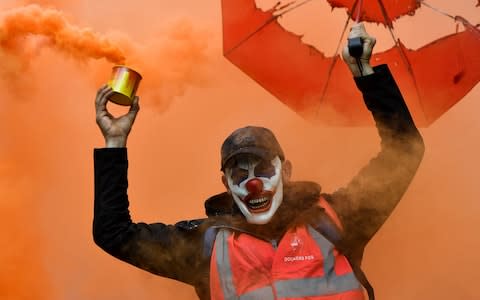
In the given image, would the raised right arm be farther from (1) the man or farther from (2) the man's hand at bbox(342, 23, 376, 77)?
(2) the man's hand at bbox(342, 23, 376, 77)

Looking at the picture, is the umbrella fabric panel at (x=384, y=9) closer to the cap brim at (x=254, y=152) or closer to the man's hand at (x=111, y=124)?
the cap brim at (x=254, y=152)

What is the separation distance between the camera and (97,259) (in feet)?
14.6

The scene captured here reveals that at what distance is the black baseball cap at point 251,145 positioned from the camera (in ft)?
9.53

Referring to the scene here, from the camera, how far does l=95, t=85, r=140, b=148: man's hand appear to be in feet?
9.29

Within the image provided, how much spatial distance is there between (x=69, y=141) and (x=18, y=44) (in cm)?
79

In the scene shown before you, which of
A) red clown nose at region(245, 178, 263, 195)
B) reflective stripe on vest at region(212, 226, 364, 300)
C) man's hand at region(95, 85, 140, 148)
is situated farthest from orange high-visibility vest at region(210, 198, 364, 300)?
man's hand at region(95, 85, 140, 148)

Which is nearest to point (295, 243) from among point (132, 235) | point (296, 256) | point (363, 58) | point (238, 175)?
point (296, 256)

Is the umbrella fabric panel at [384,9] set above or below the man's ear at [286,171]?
above

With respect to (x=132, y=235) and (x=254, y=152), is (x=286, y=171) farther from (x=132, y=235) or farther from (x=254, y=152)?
(x=132, y=235)

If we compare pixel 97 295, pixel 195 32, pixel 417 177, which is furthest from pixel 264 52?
pixel 97 295

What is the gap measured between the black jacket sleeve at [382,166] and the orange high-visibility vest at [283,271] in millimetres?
160

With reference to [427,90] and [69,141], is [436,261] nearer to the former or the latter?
[427,90]

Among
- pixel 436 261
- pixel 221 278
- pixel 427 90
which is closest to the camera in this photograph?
pixel 221 278

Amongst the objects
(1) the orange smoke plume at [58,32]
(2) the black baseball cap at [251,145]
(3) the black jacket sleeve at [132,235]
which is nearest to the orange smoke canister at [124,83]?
(3) the black jacket sleeve at [132,235]
